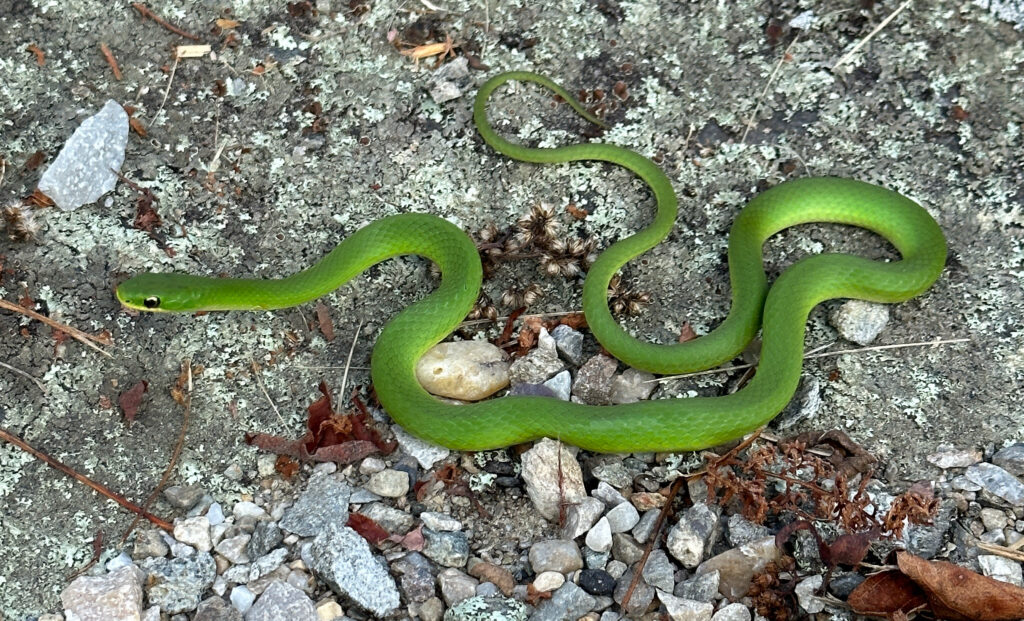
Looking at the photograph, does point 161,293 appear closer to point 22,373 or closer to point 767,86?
point 22,373

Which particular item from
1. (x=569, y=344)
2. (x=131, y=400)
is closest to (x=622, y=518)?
(x=569, y=344)

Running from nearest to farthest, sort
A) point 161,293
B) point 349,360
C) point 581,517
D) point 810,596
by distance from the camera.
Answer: point 810,596, point 581,517, point 161,293, point 349,360

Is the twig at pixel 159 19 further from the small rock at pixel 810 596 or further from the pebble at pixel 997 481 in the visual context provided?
the pebble at pixel 997 481

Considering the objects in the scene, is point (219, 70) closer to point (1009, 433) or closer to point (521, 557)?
point (521, 557)

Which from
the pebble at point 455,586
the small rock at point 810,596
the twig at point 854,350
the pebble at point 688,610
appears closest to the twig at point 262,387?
the pebble at point 455,586

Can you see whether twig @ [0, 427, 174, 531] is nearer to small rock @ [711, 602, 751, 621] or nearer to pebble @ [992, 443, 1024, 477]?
small rock @ [711, 602, 751, 621]

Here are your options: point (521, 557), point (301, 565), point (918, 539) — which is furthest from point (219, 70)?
point (918, 539)

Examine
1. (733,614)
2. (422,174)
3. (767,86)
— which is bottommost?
(733,614)
